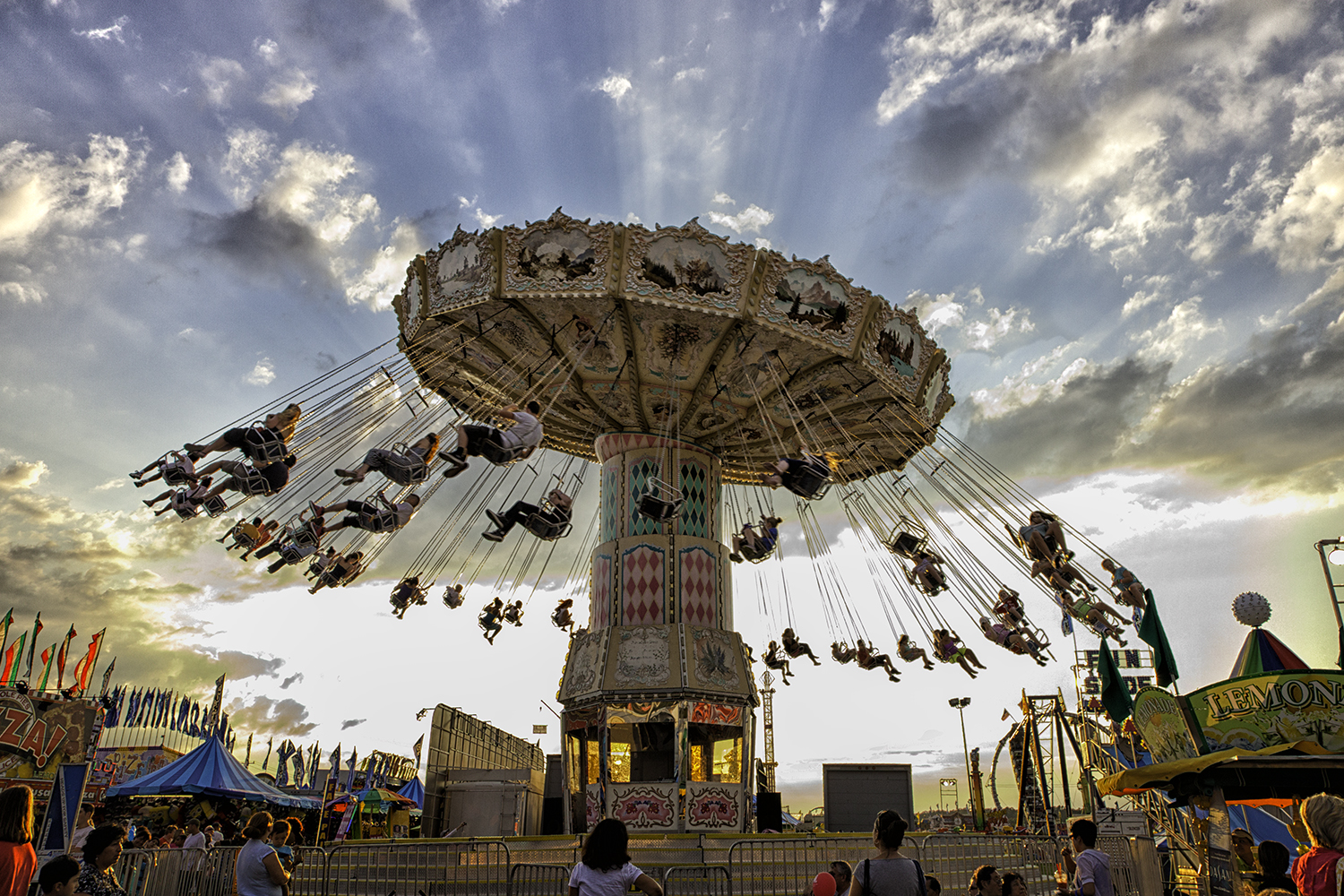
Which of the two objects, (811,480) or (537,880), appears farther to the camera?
(811,480)

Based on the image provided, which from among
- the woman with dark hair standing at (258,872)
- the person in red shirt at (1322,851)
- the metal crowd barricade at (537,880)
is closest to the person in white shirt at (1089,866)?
the person in red shirt at (1322,851)

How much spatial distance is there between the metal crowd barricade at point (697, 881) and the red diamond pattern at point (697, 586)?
6.29 meters

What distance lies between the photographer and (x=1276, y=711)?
9719 millimetres

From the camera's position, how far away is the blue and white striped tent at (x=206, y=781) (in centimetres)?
1847

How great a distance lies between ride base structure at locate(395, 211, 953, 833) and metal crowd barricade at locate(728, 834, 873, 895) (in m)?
4.43

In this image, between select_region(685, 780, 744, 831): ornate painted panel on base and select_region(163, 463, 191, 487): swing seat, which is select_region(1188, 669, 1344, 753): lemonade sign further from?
select_region(163, 463, 191, 487): swing seat

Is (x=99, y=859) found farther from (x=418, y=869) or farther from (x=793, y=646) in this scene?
(x=793, y=646)

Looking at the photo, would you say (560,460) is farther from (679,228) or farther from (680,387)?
(679,228)

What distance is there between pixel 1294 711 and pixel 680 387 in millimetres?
10023

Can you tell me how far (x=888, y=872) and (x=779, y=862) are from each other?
5620mm

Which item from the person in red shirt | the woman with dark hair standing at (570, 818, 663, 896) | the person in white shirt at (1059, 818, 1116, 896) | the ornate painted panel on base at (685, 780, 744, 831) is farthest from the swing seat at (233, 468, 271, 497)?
the person in red shirt

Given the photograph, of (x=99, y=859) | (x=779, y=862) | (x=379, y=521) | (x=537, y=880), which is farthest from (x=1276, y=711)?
(x=99, y=859)

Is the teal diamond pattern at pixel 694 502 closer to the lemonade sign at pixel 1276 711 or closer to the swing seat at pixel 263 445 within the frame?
the swing seat at pixel 263 445

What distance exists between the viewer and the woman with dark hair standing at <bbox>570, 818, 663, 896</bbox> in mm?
3602
